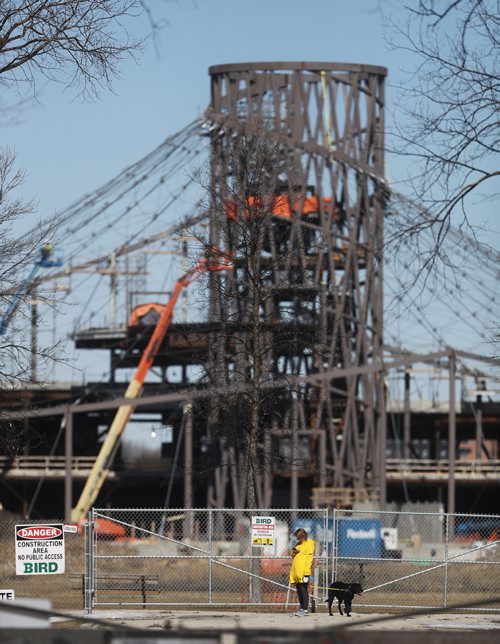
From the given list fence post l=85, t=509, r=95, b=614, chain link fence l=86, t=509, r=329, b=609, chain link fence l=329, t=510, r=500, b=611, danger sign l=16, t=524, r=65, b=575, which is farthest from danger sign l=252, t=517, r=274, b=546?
danger sign l=16, t=524, r=65, b=575

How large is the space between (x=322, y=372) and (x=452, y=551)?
11.5 metres

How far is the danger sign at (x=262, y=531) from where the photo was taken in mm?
25578

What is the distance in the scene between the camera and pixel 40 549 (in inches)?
922

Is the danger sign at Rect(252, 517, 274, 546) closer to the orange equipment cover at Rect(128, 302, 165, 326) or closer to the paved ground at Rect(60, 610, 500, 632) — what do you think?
the paved ground at Rect(60, 610, 500, 632)

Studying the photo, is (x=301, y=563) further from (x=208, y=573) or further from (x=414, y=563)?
(x=414, y=563)

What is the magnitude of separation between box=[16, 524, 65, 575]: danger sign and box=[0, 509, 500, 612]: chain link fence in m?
0.93

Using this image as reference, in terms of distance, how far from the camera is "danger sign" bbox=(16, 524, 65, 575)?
76.2 ft

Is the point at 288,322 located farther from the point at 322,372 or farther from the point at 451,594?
the point at 322,372

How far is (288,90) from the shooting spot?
59.8 m

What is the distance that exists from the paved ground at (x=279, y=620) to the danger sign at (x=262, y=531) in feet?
5.04

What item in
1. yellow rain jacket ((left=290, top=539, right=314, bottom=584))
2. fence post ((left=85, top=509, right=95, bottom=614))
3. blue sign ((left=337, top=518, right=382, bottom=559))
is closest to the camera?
yellow rain jacket ((left=290, top=539, right=314, bottom=584))

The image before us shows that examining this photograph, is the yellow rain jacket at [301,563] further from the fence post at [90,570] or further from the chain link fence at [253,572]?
the fence post at [90,570]

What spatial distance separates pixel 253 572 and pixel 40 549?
17.0 feet

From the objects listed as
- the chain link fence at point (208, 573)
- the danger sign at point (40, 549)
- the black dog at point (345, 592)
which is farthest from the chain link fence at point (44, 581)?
the black dog at point (345, 592)
